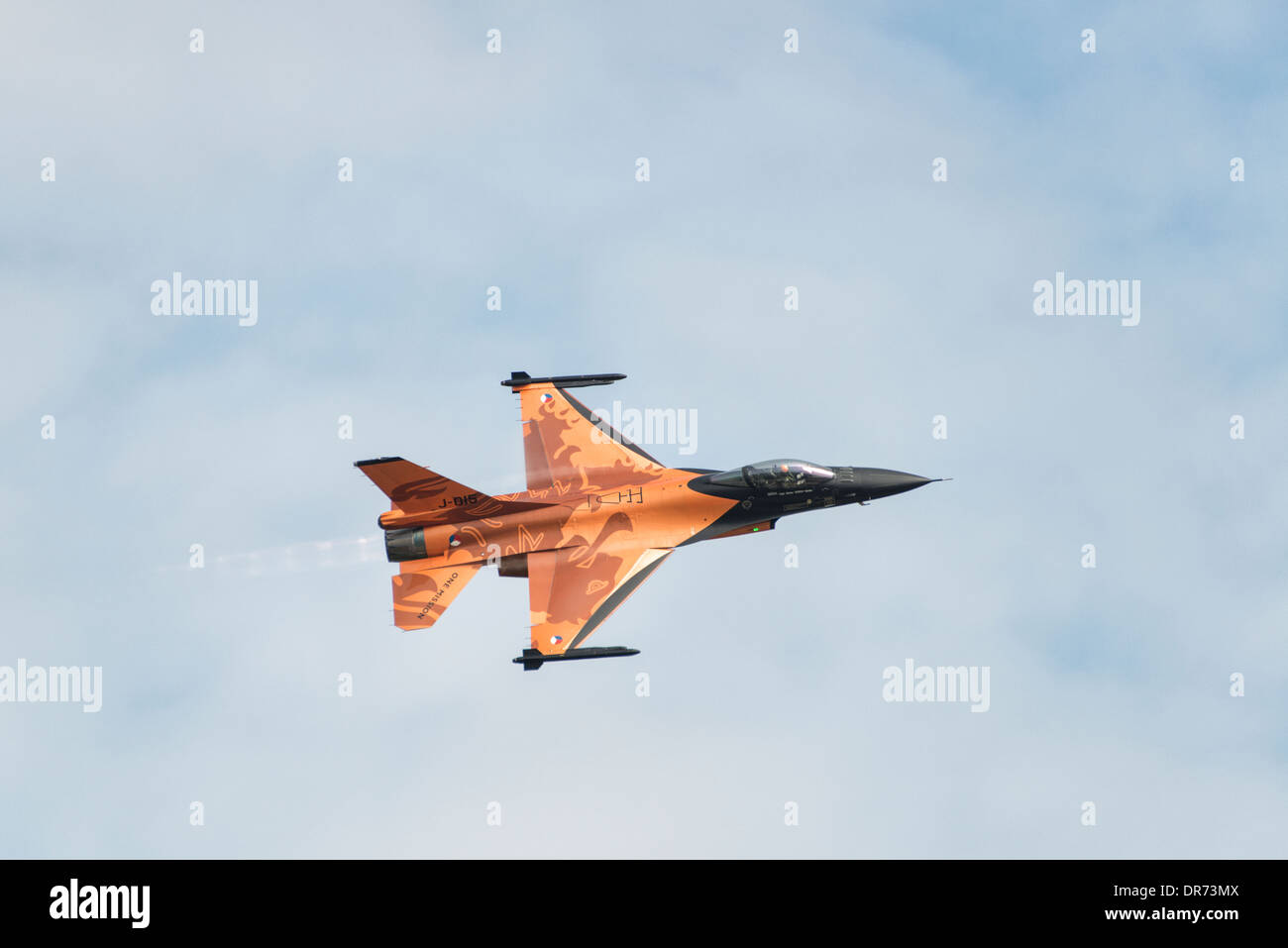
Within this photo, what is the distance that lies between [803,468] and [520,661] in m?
12.3

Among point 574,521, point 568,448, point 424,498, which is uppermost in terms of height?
point 568,448

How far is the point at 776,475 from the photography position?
2451 inches

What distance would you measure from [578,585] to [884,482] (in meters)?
11.6

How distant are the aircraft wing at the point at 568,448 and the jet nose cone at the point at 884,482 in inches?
288

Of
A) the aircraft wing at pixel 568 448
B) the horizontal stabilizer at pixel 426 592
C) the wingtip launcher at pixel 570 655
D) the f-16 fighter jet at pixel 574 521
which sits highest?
the aircraft wing at pixel 568 448

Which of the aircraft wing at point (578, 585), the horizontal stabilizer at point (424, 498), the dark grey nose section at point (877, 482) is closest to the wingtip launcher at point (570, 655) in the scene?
the aircraft wing at point (578, 585)

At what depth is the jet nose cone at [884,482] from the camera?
205 feet

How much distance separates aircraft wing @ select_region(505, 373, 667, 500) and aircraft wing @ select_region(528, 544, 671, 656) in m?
2.56

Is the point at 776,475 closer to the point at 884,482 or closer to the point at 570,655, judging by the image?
the point at 884,482

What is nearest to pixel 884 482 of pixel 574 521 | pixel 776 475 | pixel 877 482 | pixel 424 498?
pixel 877 482

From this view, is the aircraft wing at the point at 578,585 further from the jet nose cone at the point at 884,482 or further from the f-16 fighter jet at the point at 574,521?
the jet nose cone at the point at 884,482

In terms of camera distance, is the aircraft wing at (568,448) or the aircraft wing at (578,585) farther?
the aircraft wing at (568,448)
